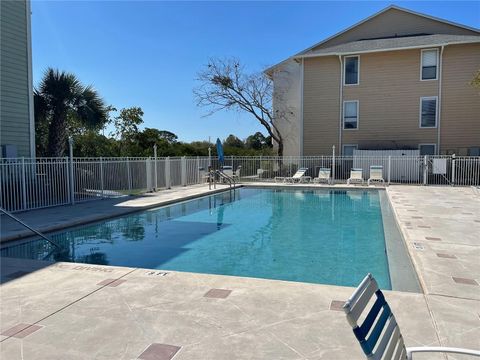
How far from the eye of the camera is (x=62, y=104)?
14.5 metres

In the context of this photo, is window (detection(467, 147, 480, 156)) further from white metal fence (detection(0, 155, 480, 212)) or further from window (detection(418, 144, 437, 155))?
white metal fence (detection(0, 155, 480, 212))

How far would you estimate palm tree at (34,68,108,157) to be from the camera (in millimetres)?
14273

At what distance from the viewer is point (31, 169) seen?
1087cm

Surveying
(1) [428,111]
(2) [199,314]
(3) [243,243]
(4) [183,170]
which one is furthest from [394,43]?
(2) [199,314]

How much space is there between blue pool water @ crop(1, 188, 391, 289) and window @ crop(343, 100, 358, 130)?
33.1ft

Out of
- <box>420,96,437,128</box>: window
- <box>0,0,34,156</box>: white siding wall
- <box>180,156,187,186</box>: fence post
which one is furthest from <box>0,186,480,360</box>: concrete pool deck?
<box>420,96,437,128</box>: window

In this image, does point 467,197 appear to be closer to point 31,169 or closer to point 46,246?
point 46,246

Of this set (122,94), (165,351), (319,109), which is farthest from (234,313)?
(122,94)

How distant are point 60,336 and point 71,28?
38.8 ft

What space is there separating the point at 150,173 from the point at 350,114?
489 inches

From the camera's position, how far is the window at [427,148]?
20.5m

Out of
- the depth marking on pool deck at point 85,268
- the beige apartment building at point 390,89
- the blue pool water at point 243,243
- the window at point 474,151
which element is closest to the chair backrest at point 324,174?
the beige apartment building at point 390,89

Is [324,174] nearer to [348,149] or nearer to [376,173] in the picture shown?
[376,173]

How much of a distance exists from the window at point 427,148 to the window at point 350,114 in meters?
3.65
